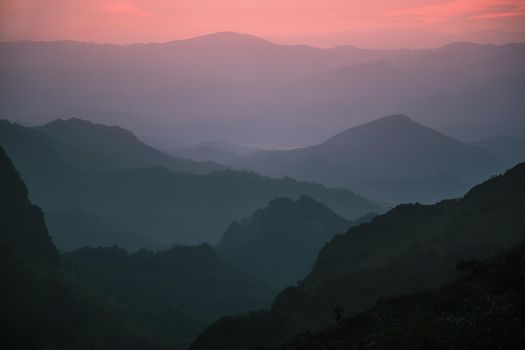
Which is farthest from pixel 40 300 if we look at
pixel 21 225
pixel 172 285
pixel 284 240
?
pixel 284 240

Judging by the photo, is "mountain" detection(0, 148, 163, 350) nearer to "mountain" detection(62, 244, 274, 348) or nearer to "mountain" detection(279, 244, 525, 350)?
"mountain" detection(62, 244, 274, 348)

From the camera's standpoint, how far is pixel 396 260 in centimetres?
5900

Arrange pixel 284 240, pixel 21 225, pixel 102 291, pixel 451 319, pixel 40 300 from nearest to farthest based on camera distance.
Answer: pixel 451 319
pixel 40 300
pixel 21 225
pixel 102 291
pixel 284 240

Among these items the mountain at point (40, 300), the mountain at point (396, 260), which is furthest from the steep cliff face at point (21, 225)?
the mountain at point (396, 260)

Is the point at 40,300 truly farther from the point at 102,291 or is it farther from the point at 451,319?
the point at 451,319

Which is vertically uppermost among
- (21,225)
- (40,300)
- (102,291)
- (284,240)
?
(21,225)

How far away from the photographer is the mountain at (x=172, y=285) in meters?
94.4

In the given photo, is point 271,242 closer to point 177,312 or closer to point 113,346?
point 177,312

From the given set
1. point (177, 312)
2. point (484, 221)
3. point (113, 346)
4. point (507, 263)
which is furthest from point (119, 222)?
point (507, 263)

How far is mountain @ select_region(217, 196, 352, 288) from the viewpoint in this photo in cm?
13662

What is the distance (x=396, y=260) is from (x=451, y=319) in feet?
116

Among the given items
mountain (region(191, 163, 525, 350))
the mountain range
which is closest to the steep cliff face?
the mountain range

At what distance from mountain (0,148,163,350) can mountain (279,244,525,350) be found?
1946 inches

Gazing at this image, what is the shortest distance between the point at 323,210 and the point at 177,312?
210 feet
